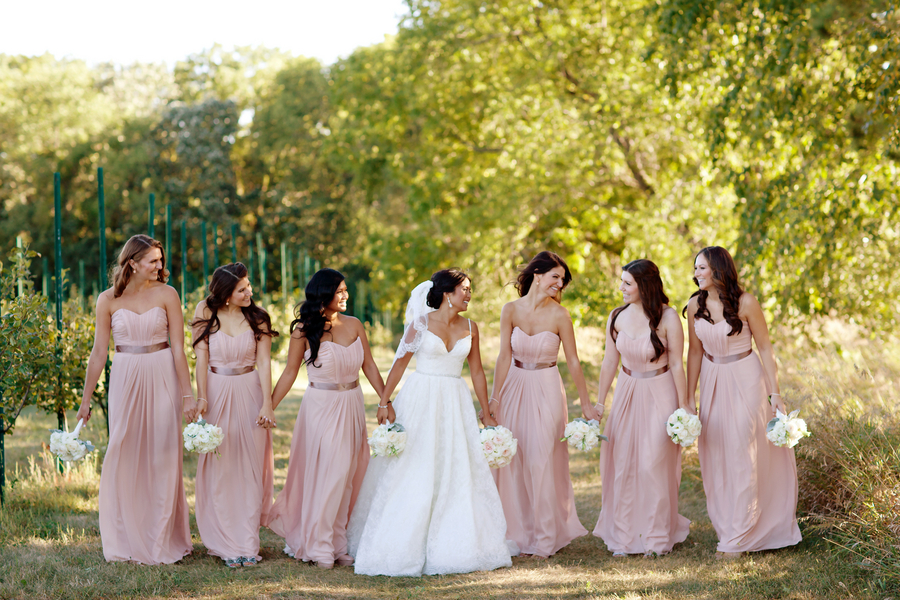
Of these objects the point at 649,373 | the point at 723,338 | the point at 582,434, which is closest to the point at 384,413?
the point at 582,434

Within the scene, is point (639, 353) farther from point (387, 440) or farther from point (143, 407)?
point (143, 407)

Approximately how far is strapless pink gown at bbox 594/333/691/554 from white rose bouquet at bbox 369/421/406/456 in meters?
1.56

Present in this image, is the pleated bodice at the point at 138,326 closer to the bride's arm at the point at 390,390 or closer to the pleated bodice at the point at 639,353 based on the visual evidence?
the bride's arm at the point at 390,390

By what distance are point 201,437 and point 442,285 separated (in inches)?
71.6

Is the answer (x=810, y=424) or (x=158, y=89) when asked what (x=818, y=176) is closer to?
(x=810, y=424)

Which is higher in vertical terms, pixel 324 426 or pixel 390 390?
pixel 390 390

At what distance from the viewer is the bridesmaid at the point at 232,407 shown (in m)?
5.49

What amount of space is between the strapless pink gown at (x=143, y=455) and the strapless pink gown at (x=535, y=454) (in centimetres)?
223

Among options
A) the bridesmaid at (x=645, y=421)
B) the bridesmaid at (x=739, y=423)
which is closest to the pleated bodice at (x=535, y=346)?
the bridesmaid at (x=645, y=421)

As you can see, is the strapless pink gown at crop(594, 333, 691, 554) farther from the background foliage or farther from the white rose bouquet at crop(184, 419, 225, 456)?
the background foliage

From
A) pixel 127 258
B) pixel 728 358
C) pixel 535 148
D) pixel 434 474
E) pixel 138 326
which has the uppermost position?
pixel 535 148

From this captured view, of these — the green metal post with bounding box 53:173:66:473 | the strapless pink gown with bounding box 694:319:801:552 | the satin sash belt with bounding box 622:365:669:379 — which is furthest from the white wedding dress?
the green metal post with bounding box 53:173:66:473

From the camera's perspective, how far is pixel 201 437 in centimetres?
518

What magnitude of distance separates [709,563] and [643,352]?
1415mm
